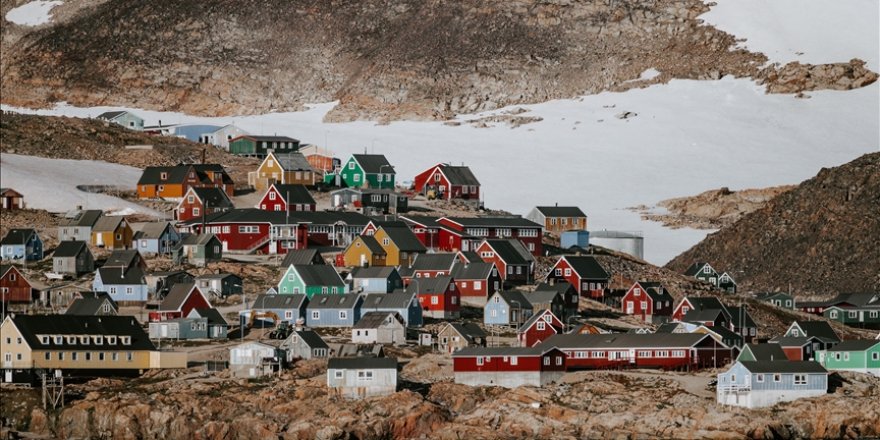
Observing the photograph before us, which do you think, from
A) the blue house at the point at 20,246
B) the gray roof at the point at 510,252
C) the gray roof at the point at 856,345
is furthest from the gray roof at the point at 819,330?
the blue house at the point at 20,246

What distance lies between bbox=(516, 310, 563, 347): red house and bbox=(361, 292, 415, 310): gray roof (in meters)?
5.31

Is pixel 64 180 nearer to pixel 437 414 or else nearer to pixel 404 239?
pixel 404 239

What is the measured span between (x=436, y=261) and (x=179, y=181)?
1044 inches

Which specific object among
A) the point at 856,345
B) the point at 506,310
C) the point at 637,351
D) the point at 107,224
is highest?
the point at 107,224

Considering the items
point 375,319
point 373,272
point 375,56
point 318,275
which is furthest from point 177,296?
point 375,56

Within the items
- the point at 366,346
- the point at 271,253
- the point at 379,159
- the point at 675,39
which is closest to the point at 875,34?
the point at 675,39

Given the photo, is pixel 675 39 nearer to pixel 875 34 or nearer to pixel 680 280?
pixel 875 34

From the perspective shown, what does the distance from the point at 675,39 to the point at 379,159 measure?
176 feet

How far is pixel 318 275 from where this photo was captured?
3957 inches

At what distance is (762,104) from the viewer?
17262 centimetres

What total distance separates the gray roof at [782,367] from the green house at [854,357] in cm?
638

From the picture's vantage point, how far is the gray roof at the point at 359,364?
266 feet

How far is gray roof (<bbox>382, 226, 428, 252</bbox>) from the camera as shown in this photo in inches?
4284

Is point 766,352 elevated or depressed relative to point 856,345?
depressed
